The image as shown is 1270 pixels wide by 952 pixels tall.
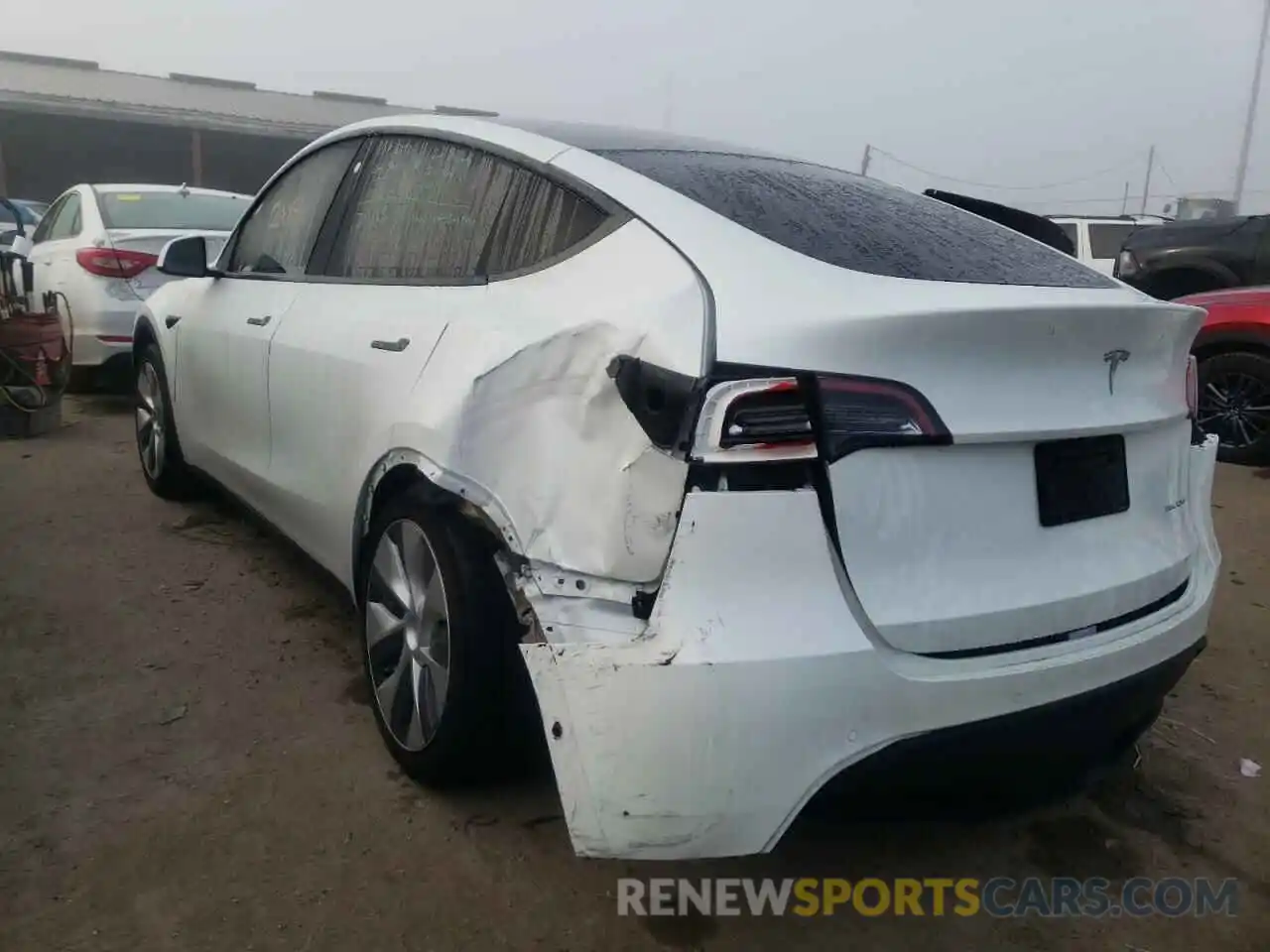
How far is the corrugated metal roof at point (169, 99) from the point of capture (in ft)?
85.9

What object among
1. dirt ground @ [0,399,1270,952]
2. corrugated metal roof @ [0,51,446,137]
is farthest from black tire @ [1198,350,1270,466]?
corrugated metal roof @ [0,51,446,137]

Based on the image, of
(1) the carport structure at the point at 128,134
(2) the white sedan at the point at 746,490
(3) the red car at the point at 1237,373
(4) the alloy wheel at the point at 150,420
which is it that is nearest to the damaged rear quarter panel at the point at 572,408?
(2) the white sedan at the point at 746,490

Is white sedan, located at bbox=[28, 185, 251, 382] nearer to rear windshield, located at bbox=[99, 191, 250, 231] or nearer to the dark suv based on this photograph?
rear windshield, located at bbox=[99, 191, 250, 231]

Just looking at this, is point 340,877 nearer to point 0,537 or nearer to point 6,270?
point 0,537

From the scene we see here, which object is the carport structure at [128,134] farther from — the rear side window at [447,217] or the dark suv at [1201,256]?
the rear side window at [447,217]

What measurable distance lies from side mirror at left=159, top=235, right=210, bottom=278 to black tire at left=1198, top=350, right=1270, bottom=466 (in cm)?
555

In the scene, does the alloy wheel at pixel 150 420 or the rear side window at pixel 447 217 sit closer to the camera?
the rear side window at pixel 447 217

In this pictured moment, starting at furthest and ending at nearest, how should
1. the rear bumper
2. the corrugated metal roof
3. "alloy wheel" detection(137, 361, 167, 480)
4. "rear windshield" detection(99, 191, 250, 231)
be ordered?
the corrugated metal roof
"rear windshield" detection(99, 191, 250, 231)
"alloy wheel" detection(137, 361, 167, 480)
the rear bumper

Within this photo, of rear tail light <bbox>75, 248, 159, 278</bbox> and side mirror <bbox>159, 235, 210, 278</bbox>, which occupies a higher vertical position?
side mirror <bbox>159, 235, 210, 278</bbox>

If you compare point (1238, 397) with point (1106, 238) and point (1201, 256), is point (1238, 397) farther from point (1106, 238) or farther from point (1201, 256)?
point (1106, 238)

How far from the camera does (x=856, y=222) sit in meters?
2.18

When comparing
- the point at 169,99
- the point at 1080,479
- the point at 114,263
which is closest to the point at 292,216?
the point at 1080,479

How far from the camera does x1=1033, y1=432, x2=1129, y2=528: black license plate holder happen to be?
187cm

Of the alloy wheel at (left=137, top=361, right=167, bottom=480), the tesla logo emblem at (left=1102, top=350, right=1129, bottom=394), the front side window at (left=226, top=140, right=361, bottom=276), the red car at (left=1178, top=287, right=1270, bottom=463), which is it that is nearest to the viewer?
the tesla logo emblem at (left=1102, top=350, right=1129, bottom=394)
